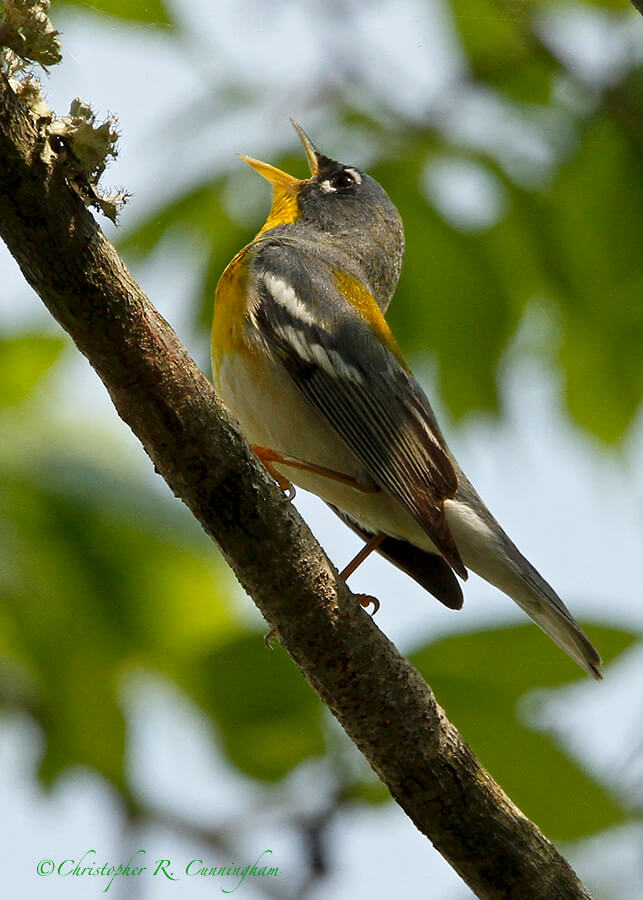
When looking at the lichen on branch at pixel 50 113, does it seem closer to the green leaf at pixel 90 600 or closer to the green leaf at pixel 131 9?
the green leaf at pixel 131 9

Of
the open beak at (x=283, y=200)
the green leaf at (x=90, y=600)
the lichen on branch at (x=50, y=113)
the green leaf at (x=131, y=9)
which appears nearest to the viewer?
the lichen on branch at (x=50, y=113)

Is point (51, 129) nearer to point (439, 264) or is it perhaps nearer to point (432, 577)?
point (439, 264)

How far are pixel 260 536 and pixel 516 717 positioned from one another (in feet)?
2.43

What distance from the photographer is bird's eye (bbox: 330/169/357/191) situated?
162 inches

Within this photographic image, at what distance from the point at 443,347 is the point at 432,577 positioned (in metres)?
0.88

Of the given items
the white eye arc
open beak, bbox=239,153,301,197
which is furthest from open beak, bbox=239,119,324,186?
the white eye arc

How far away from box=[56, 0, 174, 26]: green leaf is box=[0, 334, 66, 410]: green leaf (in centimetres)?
104

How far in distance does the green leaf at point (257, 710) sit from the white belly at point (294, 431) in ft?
3.06

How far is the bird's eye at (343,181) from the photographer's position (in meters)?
4.11

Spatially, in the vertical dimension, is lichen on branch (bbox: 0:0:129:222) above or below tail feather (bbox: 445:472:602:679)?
below

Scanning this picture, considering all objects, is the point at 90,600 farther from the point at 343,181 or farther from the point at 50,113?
the point at 343,181

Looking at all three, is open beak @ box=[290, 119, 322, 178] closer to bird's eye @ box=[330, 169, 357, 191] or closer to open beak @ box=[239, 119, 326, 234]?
open beak @ box=[239, 119, 326, 234]

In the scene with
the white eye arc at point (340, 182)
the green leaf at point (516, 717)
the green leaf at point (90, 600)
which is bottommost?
the green leaf at point (90, 600)

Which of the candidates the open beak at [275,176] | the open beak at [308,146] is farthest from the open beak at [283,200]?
the open beak at [308,146]
